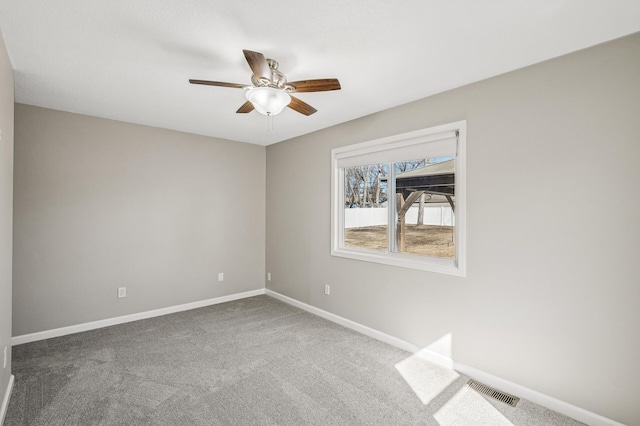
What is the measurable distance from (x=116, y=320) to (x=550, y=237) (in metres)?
4.41

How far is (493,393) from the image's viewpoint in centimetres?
231

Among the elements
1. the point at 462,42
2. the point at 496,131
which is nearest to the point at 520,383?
the point at 496,131

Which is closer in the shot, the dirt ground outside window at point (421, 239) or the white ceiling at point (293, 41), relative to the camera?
the white ceiling at point (293, 41)

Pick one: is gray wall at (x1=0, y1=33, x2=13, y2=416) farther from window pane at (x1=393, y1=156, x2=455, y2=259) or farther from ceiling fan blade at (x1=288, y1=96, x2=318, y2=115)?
window pane at (x1=393, y1=156, x2=455, y2=259)

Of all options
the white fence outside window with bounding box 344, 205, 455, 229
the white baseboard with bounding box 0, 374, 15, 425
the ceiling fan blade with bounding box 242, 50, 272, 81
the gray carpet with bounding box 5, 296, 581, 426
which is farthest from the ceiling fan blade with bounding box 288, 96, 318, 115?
the white baseboard with bounding box 0, 374, 15, 425

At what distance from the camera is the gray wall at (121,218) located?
125 inches

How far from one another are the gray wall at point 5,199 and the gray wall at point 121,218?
1130 millimetres

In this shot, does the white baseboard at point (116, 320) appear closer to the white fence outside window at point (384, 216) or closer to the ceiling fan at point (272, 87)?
the white fence outside window at point (384, 216)

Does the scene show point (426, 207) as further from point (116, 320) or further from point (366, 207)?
point (116, 320)

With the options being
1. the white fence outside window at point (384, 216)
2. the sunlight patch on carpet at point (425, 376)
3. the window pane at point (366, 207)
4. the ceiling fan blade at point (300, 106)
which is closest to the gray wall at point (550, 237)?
the sunlight patch on carpet at point (425, 376)

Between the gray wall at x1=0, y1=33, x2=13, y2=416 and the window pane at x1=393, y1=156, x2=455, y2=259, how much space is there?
127 inches

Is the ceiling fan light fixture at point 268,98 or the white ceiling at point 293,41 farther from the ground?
the white ceiling at point 293,41

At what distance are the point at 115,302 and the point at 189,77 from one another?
2.80 m

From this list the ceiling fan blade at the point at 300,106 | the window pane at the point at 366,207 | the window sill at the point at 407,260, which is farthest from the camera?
the window pane at the point at 366,207
